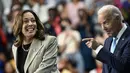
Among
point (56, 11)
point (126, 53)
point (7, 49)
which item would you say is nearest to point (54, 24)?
point (56, 11)

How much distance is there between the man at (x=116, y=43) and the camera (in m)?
5.73

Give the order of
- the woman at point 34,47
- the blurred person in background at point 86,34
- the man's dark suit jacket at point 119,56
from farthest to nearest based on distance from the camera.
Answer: the blurred person in background at point 86,34
the woman at point 34,47
the man's dark suit jacket at point 119,56

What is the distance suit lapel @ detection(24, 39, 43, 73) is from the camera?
21.1 feet

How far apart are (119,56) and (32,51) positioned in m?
1.20

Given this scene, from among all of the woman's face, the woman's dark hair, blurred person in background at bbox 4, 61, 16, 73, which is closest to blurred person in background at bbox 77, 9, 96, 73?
blurred person in background at bbox 4, 61, 16, 73

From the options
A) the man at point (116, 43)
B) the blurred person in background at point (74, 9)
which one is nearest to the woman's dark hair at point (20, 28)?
the man at point (116, 43)

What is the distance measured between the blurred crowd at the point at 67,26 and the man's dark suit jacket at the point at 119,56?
15.5 ft

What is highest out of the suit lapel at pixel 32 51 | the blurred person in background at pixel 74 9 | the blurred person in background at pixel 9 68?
the suit lapel at pixel 32 51

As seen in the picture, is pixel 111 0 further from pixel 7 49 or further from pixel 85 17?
pixel 7 49

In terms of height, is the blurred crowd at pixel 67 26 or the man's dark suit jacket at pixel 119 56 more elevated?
the man's dark suit jacket at pixel 119 56

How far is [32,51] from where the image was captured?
21.3ft

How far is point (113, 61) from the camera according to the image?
5.72 meters

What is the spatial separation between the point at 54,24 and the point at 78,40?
1.06 meters

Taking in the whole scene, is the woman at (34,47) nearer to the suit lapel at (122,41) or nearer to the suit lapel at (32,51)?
the suit lapel at (32,51)
